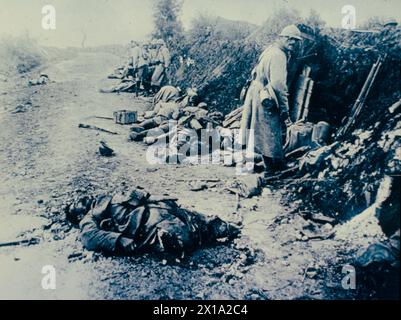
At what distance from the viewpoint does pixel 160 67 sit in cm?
708

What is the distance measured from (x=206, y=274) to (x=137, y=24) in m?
3.81

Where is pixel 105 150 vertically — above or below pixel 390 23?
below

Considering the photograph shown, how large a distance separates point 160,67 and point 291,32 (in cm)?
226

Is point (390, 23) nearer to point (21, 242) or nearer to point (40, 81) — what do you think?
point (40, 81)

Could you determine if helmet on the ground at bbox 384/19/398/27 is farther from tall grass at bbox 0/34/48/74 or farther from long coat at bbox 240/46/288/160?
tall grass at bbox 0/34/48/74

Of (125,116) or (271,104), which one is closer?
(271,104)

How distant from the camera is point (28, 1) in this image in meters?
6.19

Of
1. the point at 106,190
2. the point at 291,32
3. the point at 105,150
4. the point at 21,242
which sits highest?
the point at 291,32

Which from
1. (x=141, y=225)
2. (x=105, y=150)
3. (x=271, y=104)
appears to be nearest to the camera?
(x=141, y=225)

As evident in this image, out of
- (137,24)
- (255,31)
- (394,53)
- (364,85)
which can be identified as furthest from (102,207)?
(394,53)

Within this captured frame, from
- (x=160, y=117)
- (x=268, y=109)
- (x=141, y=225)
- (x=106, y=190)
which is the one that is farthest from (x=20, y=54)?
(x=268, y=109)

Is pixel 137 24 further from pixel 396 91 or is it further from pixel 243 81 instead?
pixel 396 91

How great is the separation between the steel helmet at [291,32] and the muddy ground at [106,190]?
1.95 meters

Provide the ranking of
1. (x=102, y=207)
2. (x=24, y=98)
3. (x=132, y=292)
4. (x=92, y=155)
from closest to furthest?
(x=132, y=292), (x=102, y=207), (x=92, y=155), (x=24, y=98)
